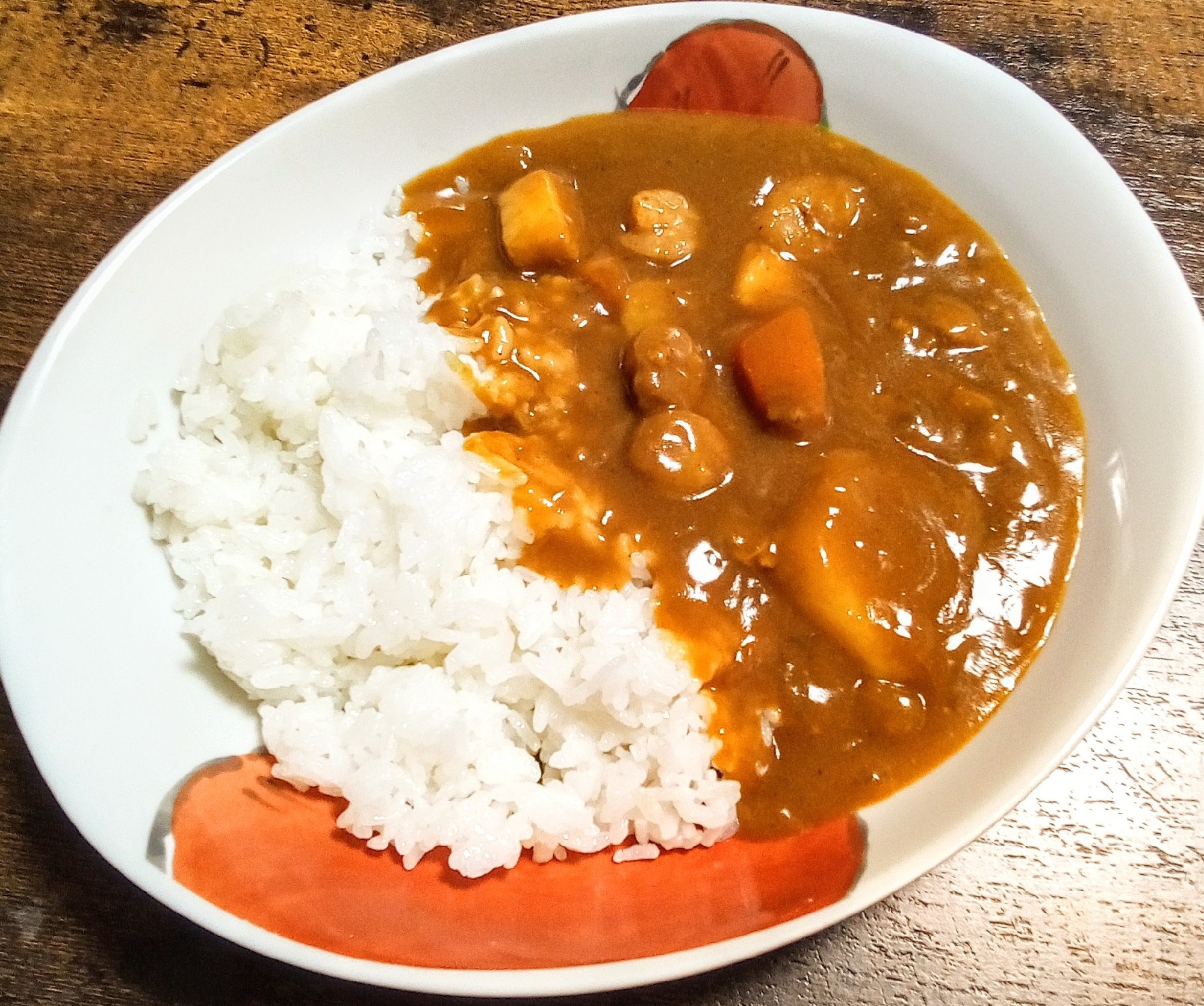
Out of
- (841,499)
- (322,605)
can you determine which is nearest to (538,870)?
(322,605)

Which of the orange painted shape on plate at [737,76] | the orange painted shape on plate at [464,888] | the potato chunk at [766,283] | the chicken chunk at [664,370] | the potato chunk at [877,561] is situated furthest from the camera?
the orange painted shape on plate at [737,76]

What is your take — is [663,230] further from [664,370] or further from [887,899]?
[887,899]

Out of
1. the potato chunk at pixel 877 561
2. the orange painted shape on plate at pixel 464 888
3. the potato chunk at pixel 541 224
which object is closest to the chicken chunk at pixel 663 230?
the potato chunk at pixel 541 224

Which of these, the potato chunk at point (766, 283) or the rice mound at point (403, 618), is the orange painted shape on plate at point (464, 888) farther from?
the potato chunk at point (766, 283)

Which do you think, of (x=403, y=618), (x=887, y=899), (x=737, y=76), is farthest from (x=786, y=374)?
(x=887, y=899)

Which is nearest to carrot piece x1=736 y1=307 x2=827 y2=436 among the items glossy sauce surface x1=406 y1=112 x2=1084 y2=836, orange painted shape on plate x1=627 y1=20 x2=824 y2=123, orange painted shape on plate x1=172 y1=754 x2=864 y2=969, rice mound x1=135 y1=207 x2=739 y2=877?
glossy sauce surface x1=406 y1=112 x2=1084 y2=836

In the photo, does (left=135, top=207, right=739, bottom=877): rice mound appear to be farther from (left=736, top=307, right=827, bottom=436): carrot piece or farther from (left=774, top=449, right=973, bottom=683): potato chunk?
(left=736, top=307, right=827, bottom=436): carrot piece
